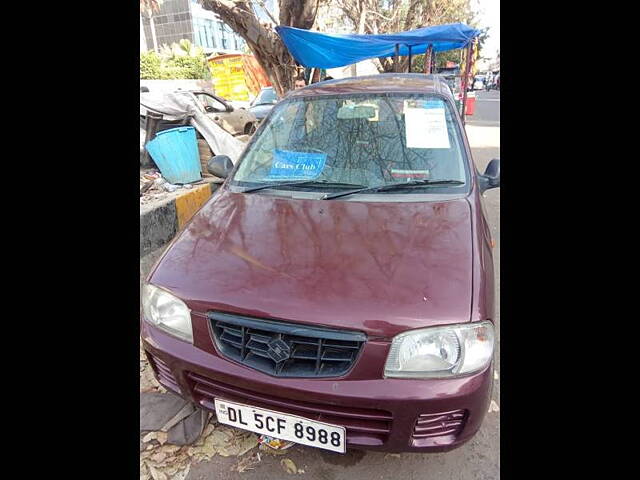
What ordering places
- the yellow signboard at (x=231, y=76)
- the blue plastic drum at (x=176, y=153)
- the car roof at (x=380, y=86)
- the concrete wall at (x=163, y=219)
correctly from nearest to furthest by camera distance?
the car roof at (x=380, y=86), the concrete wall at (x=163, y=219), the blue plastic drum at (x=176, y=153), the yellow signboard at (x=231, y=76)

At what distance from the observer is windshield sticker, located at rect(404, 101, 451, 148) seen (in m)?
2.51

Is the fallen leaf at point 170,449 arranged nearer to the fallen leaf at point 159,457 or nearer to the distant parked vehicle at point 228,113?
the fallen leaf at point 159,457

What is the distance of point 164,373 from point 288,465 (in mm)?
800

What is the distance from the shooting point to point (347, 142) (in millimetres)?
2607

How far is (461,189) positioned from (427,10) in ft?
56.9

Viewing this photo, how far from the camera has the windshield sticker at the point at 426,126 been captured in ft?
8.23

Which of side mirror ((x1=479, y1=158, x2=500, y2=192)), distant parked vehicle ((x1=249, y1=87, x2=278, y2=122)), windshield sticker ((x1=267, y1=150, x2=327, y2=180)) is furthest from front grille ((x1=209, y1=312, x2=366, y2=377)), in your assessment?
distant parked vehicle ((x1=249, y1=87, x2=278, y2=122))

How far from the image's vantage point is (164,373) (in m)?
1.93

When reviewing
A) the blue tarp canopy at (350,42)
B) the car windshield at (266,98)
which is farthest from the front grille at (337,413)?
the car windshield at (266,98)

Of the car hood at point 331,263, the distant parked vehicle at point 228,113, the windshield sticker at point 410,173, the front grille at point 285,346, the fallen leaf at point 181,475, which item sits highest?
the distant parked vehicle at point 228,113

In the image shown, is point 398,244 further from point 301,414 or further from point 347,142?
point 347,142

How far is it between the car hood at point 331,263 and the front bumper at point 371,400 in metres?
0.21

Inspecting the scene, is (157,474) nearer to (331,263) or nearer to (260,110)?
(331,263)

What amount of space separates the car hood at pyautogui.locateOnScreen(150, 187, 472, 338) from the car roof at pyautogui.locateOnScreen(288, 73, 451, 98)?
3.59 ft
